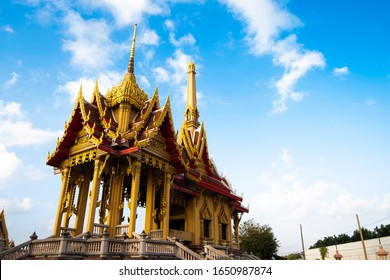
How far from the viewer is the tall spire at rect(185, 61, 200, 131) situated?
94.6 ft

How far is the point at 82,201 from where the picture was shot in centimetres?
1474

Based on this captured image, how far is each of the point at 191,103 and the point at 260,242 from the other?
2370 centimetres

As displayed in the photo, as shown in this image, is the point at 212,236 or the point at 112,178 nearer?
the point at 112,178

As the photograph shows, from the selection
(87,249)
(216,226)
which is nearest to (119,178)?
(87,249)

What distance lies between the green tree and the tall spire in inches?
866

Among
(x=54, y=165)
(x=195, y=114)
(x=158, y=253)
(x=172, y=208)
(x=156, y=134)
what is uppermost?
(x=195, y=114)

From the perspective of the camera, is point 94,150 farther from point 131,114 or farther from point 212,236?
point 212,236

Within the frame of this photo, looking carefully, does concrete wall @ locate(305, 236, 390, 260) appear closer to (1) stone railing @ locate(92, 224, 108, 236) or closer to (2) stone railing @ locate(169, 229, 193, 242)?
(2) stone railing @ locate(169, 229, 193, 242)

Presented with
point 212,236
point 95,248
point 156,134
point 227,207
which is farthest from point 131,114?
point 227,207

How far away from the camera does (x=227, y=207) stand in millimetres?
23703

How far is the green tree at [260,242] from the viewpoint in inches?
1645

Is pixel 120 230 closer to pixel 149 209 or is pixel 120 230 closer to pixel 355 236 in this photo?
pixel 149 209

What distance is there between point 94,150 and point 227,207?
1363 centimetres

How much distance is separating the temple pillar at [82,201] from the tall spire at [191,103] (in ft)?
46.1
